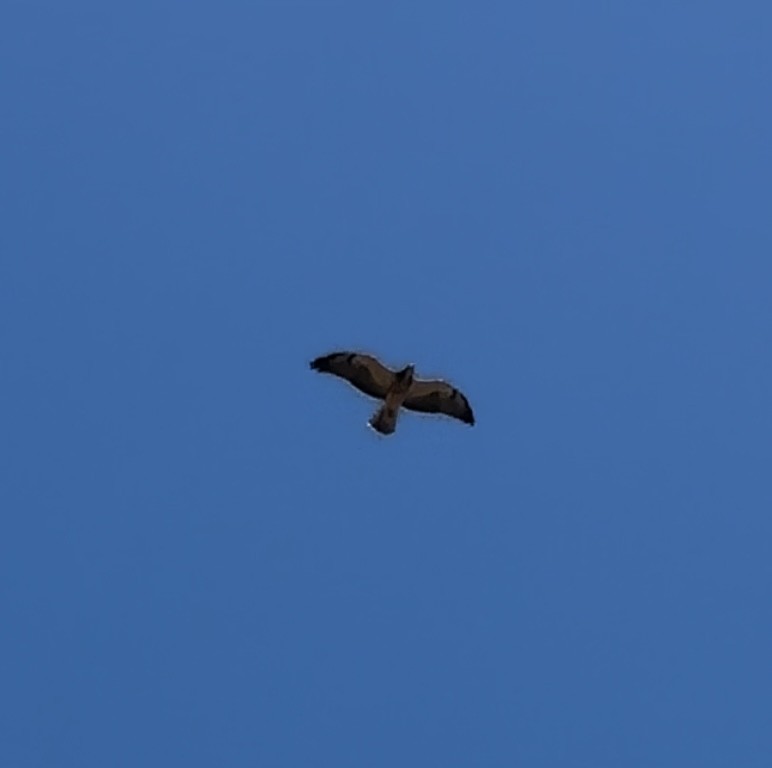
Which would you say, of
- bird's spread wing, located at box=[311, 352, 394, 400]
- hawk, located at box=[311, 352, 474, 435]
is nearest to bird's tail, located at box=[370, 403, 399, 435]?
hawk, located at box=[311, 352, 474, 435]

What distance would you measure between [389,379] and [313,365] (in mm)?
1258

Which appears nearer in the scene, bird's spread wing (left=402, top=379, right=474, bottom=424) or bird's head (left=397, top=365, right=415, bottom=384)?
bird's head (left=397, top=365, right=415, bottom=384)

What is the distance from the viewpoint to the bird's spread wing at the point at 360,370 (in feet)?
113

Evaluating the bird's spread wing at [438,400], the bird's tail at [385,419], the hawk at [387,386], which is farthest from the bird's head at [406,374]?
the bird's tail at [385,419]

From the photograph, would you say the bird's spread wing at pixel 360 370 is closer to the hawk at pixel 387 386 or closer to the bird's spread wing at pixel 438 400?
the hawk at pixel 387 386

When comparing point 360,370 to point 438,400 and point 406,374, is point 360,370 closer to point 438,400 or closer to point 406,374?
point 406,374

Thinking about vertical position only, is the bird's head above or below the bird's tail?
above

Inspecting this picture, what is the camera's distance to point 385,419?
34.5 meters

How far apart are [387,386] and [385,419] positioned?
0.59 meters

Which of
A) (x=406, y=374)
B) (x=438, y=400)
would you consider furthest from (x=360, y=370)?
(x=438, y=400)

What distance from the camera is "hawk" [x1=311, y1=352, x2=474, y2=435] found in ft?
113

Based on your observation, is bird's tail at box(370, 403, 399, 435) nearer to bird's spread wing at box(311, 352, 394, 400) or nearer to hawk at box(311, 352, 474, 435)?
hawk at box(311, 352, 474, 435)

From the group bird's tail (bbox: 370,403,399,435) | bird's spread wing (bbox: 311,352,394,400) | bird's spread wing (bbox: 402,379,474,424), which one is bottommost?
bird's tail (bbox: 370,403,399,435)

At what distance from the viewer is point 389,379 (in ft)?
114
